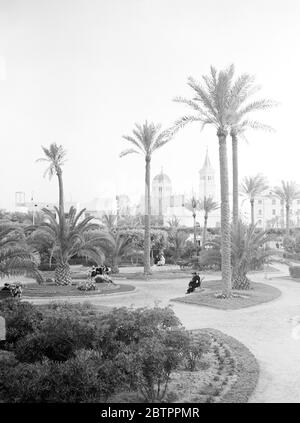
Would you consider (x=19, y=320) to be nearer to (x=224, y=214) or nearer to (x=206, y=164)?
(x=224, y=214)

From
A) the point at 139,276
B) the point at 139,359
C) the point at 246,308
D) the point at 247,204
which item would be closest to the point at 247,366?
the point at 139,359

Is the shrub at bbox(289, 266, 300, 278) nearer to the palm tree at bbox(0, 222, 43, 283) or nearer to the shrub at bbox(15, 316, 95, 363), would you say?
the palm tree at bbox(0, 222, 43, 283)

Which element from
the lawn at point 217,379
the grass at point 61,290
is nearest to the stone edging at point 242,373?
the lawn at point 217,379

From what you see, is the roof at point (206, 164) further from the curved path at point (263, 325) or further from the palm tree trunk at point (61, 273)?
the palm tree trunk at point (61, 273)

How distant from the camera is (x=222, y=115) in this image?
2103 centimetres

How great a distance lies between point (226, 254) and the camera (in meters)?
20.8

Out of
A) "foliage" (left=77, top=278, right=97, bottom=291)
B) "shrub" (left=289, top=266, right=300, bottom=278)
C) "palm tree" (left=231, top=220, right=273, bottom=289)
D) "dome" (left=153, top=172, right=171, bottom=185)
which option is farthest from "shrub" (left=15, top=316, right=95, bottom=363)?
"dome" (left=153, top=172, right=171, bottom=185)

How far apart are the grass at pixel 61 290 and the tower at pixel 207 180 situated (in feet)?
328

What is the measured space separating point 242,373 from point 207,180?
4545 inches

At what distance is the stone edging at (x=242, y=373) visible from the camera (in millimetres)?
8344

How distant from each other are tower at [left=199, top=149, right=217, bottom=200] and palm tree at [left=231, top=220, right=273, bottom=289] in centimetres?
9938

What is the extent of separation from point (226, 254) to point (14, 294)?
8.80 meters

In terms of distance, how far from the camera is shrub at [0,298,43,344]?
10.9 m
